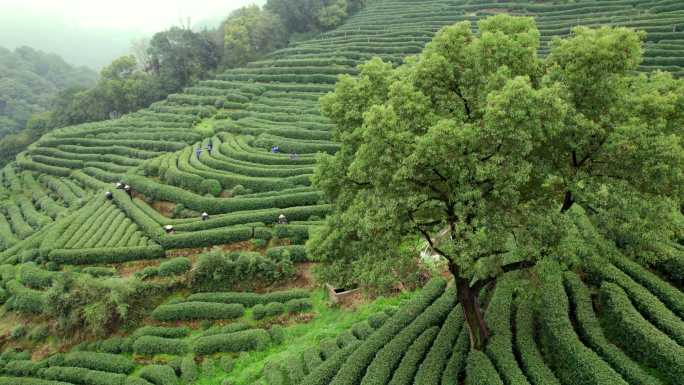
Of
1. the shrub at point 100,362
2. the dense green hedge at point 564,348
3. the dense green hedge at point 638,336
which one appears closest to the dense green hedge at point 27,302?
the shrub at point 100,362

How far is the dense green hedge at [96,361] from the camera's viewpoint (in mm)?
23922

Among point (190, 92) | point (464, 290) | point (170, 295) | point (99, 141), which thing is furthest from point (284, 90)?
point (464, 290)

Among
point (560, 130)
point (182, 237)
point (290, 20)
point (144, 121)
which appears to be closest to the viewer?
point (560, 130)

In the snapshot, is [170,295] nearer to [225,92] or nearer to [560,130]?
[560,130]

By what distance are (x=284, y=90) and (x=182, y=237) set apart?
34483 millimetres

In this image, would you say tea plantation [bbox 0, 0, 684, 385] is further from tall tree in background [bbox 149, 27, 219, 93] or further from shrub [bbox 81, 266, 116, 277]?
tall tree in background [bbox 149, 27, 219, 93]

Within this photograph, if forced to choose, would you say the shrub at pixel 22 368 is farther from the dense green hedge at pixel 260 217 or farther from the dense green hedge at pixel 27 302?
the dense green hedge at pixel 260 217

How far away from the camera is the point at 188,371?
22484 mm

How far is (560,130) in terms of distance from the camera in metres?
12.1

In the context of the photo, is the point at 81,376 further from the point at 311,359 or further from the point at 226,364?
the point at 311,359

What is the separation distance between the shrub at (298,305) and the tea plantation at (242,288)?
0.40 ft

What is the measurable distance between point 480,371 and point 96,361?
68.8ft

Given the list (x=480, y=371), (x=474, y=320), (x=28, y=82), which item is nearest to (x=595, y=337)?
(x=474, y=320)

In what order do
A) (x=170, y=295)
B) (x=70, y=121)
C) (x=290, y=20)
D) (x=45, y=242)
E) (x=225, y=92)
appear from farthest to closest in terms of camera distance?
(x=290, y=20), (x=70, y=121), (x=225, y=92), (x=45, y=242), (x=170, y=295)
